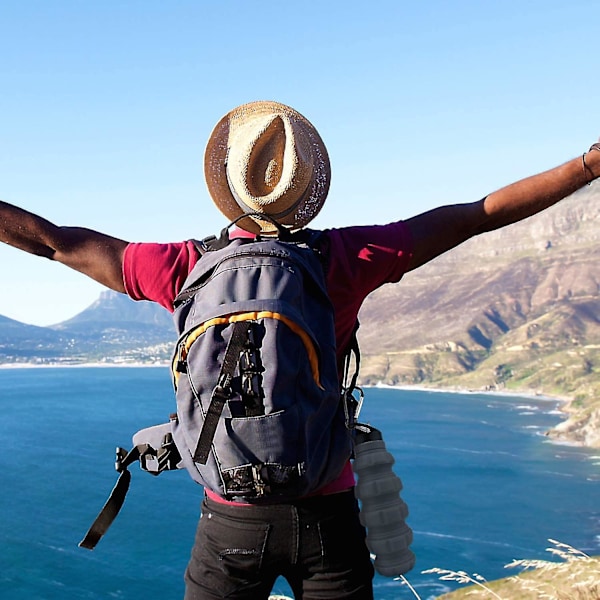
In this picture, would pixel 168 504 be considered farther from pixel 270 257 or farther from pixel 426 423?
pixel 270 257

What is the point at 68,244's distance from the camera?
201 centimetres

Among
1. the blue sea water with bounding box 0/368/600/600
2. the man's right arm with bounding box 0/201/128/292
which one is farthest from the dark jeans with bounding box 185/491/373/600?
the blue sea water with bounding box 0/368/600/600

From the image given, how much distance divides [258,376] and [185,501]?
63129mm

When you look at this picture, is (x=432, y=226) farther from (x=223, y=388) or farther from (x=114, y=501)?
(x=114, y=501)

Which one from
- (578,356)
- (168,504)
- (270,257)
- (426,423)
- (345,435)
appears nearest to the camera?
(270,257)

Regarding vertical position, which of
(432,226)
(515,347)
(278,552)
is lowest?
(515,347)

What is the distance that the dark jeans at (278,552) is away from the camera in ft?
5.73

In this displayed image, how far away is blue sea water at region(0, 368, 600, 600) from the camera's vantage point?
48062mm

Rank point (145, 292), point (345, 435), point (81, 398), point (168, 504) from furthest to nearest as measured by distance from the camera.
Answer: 1. point (81, 398)
2. point (168, 504)
3. point (145, 292)
4. point (345, 435)

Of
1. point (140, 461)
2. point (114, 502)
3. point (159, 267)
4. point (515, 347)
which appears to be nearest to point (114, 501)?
point (114, 502)

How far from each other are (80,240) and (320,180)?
708 millimetres

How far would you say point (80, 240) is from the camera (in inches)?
79.3

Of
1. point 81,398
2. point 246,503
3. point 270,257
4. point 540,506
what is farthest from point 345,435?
point 81,398

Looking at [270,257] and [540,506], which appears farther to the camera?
[540,506]
